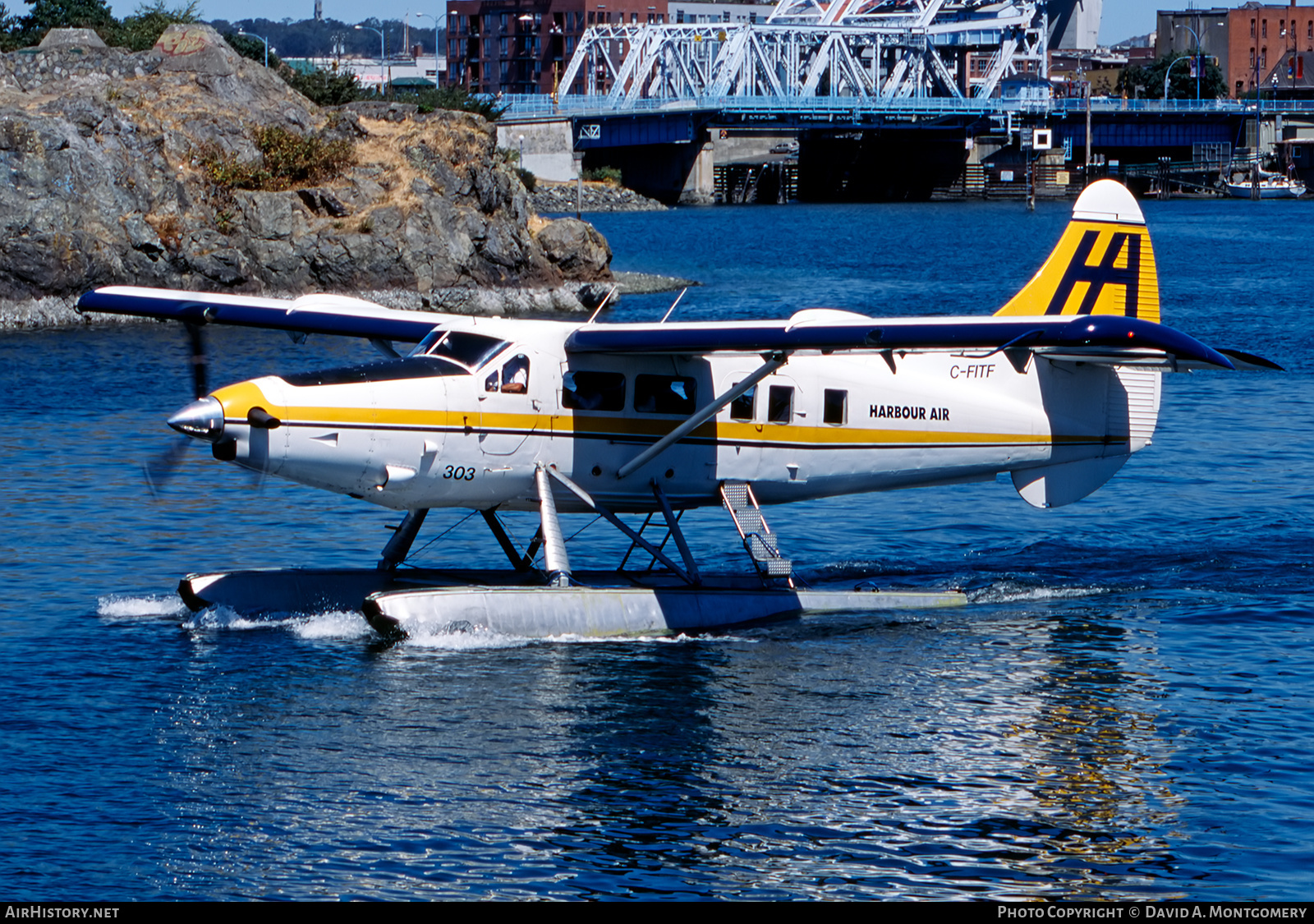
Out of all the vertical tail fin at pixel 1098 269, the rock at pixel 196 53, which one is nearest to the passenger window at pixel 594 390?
the vertical tail fin at pixel 1098 269

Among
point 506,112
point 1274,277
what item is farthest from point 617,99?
point 1274,277

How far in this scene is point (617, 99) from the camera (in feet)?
471

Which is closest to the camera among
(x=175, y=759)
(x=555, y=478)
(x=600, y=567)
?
(x=175, y=759)

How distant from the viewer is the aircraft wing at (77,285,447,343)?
18.2 meters

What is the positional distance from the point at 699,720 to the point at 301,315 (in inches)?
284

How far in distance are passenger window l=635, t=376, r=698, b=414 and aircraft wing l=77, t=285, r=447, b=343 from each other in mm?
2547

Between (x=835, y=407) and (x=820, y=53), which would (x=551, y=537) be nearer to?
(x=835, y=407)

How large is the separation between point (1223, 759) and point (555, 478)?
7.50 meters

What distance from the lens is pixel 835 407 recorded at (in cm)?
1852

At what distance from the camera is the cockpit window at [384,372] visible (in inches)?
623

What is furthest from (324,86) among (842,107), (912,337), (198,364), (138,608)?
(842,107)

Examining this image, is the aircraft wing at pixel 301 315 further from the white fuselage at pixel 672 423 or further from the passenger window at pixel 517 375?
the white fuselage at pixel 672 423

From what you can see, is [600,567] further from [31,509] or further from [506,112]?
[506,112]

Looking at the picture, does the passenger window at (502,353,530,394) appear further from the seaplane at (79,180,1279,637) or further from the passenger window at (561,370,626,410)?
the passenger window at (561,370,626,410)
